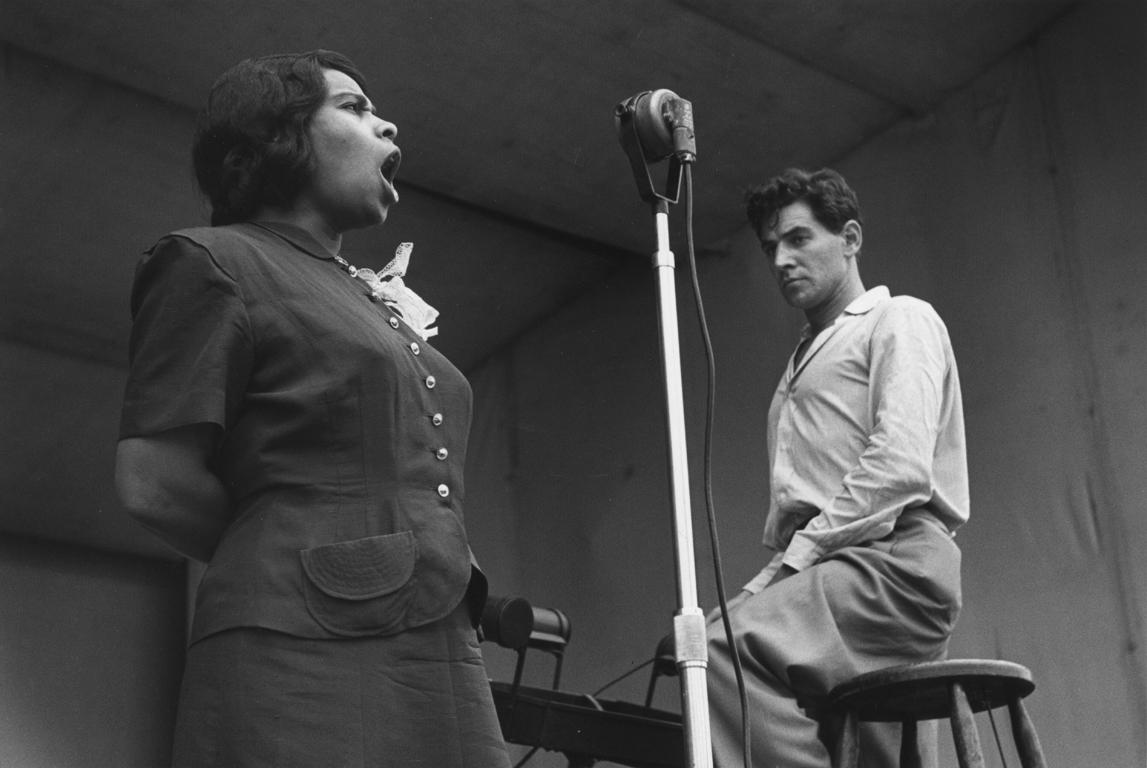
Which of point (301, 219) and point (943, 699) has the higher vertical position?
point (301, 219)

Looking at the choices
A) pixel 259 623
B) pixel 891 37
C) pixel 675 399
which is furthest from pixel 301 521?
pixel 891 37

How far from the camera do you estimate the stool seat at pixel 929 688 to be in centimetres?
252

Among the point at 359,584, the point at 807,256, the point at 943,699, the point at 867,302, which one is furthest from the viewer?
the point at 807,256

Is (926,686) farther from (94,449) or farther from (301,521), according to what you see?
(94,449)

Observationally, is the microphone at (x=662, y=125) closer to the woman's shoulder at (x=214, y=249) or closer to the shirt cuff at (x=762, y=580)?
the woman's shoulder at (x=214, y=249)

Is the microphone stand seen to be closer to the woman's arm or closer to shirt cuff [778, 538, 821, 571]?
the woman's arm

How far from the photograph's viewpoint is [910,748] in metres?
2.74

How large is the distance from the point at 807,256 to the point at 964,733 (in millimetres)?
1165

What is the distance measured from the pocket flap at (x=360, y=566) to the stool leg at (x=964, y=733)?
50.8 inches

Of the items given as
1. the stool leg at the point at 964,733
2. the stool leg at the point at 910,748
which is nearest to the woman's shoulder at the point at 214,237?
the stool leg at the point at 964,733

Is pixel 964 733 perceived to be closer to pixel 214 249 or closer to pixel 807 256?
pixel 807 256

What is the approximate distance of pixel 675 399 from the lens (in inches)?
78.0

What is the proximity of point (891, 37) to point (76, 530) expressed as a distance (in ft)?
12.2

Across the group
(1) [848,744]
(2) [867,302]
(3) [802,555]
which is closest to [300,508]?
(1) [848,744]
